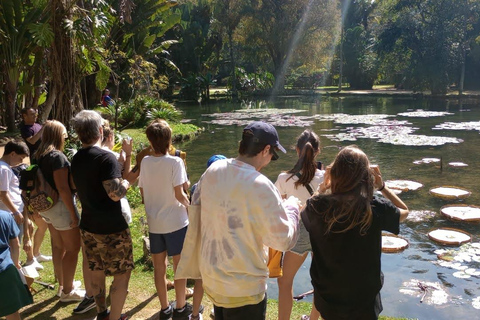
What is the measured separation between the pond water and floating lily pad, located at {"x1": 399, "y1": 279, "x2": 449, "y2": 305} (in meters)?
0.01

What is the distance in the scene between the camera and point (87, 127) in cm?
299

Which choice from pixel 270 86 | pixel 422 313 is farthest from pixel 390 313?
pixel 270 86

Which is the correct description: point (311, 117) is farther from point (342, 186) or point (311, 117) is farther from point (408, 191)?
point (342, 186)

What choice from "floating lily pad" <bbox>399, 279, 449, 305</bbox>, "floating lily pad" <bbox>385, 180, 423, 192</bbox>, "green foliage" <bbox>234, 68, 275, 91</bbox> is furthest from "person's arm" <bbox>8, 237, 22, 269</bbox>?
"green foliage" <bbox>234, 68, 275, 91</bbox>

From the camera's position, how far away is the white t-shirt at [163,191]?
319 cm

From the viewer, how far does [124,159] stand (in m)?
3.56

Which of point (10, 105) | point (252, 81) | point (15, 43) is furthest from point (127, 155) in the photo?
point (252, 81)

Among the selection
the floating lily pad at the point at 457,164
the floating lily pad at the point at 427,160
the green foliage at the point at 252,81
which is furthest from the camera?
the green foliage at the point at 252,81

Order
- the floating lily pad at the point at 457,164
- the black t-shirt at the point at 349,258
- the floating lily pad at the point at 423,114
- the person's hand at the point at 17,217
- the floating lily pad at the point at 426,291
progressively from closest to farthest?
the black t-shirt at the point at 349,258, the person's hand at the point at 17,217, the floating lily pad at the point at 426,291, the floating lily pad at the point at 457,164, the floating lily pad at the point at 423,114

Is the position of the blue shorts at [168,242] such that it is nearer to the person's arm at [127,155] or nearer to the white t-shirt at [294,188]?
the person's arm at [127,155]

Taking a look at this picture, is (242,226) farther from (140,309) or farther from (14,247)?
(140,309)

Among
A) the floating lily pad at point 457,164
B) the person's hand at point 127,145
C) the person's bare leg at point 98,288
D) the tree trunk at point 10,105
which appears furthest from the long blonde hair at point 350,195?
the tree trunk at point 10,105

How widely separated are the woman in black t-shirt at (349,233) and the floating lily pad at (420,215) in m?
5.21

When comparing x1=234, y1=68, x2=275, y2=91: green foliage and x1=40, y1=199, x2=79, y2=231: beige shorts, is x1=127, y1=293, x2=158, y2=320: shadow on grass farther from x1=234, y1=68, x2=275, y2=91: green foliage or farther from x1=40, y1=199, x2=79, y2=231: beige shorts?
x1=234, y1=68, x2=275, y2=91: green foliage
